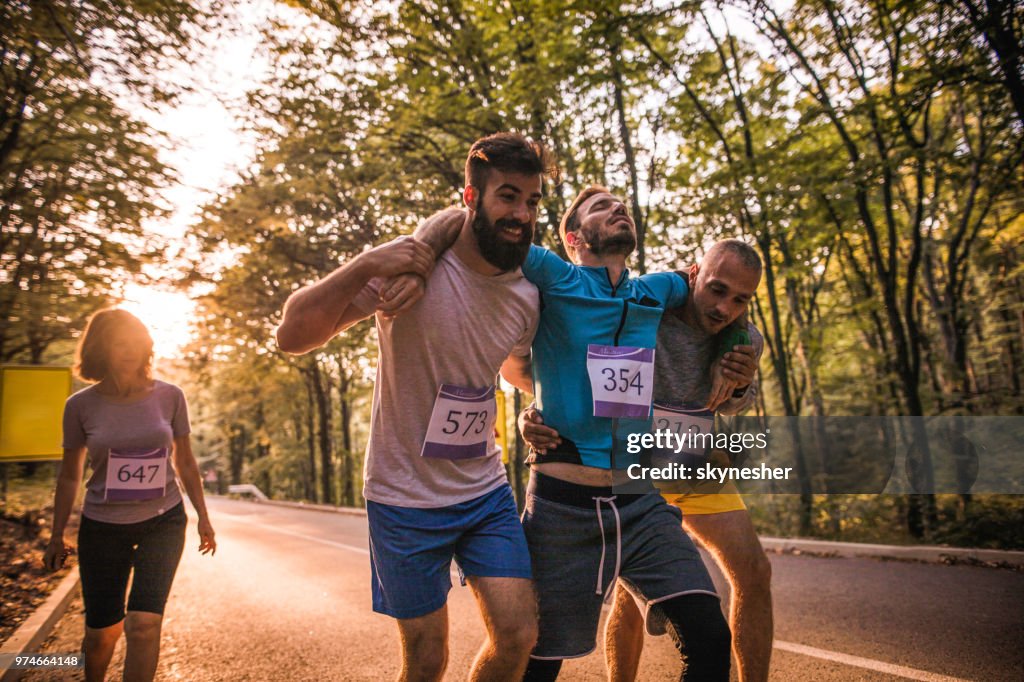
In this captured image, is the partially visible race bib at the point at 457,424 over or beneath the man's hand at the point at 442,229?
beneath

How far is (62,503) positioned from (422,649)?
91.1 inches

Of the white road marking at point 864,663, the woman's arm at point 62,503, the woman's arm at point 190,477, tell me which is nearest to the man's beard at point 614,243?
the woman's arm at point 190,477

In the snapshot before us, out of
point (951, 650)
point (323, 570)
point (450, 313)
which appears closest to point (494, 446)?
point (450, 313)

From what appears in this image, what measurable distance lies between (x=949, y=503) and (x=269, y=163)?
40.1ft

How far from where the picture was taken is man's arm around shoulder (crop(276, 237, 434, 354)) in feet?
6.16

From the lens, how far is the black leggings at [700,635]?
193 cm

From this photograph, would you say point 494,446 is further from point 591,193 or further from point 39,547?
point 39,547

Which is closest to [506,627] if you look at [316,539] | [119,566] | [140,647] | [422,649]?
[422,649]

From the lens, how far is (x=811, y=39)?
8.87m

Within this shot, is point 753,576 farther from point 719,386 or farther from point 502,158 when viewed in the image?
point 502,158

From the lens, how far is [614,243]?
2.52m

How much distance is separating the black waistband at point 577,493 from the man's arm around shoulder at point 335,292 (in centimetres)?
87

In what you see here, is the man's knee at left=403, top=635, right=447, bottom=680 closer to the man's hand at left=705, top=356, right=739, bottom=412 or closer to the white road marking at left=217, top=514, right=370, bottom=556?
the man's hand at left=705, top=356, right=739, bottom=412

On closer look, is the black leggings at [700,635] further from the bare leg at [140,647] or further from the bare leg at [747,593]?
the bare leg at [140,647]
